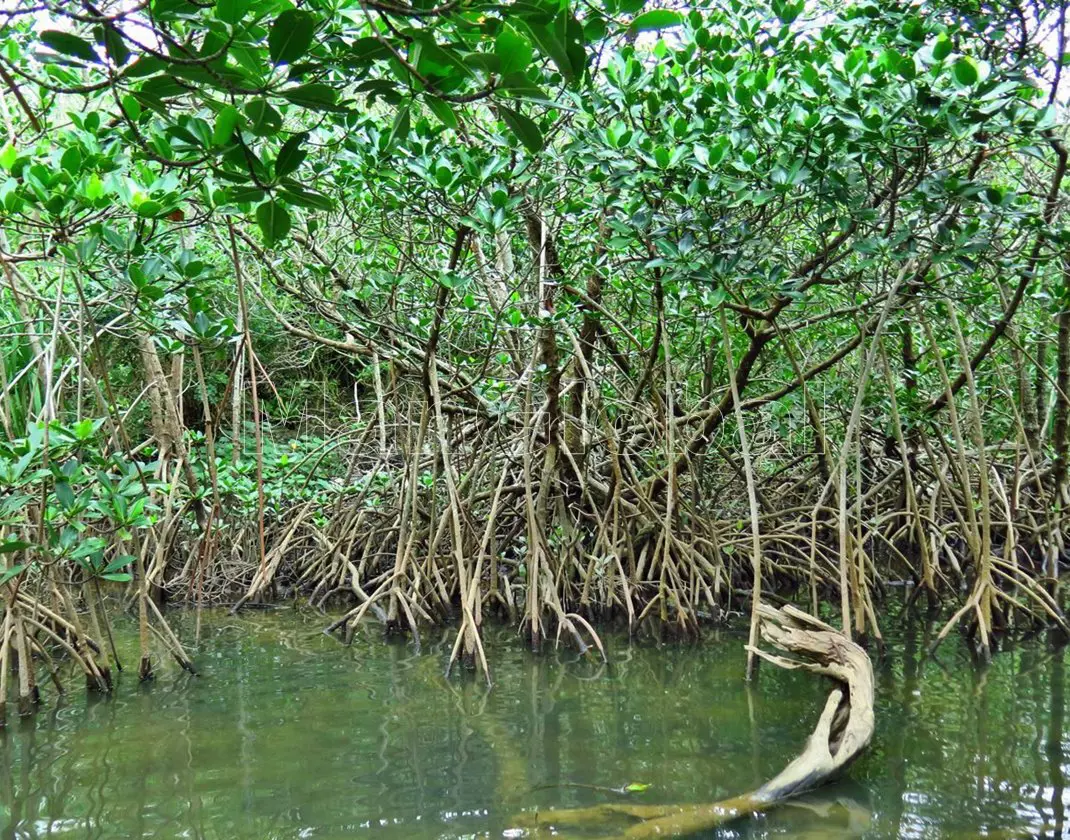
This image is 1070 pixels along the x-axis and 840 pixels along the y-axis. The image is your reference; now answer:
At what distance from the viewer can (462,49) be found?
5.24 ft

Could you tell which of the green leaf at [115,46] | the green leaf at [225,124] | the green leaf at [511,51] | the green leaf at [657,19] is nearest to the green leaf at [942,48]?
the green leaf at [657,19]

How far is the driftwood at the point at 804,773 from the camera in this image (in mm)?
2805

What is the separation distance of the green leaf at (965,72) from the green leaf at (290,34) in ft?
8.28

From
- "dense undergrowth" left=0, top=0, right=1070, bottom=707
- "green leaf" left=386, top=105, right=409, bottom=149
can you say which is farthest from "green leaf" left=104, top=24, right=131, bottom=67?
"green leaf" left=386, top=105, right=409, bottom=149

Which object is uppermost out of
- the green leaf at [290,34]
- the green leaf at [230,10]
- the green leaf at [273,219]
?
the green leaf at [230,10]

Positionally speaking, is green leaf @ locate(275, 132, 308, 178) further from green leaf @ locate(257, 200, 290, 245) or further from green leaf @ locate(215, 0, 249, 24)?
green leaf @ locate(215, 0, 249, 24)

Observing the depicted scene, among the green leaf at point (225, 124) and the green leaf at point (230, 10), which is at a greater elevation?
the green leaf at point (230, 10)

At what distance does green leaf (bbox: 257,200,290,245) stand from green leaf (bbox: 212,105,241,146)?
0.14 metres

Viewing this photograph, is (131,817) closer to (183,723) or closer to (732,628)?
(183,723)

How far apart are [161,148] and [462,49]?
0.93 meters

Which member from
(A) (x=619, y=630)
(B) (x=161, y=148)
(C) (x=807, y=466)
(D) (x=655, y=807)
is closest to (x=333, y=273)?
(A) (x=619, y=630)

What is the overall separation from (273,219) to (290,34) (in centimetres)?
38

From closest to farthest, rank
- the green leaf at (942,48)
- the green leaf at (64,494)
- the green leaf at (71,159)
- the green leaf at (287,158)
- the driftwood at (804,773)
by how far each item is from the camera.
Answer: the green leaf at (287,158) < the green leaf at (71,159) < the driftwood at (804,773) < the green leaf at (942,48) < the green leaf at (64,494)

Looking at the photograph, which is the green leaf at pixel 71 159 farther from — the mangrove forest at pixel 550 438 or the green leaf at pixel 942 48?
the green leaf at pixel 942 48
